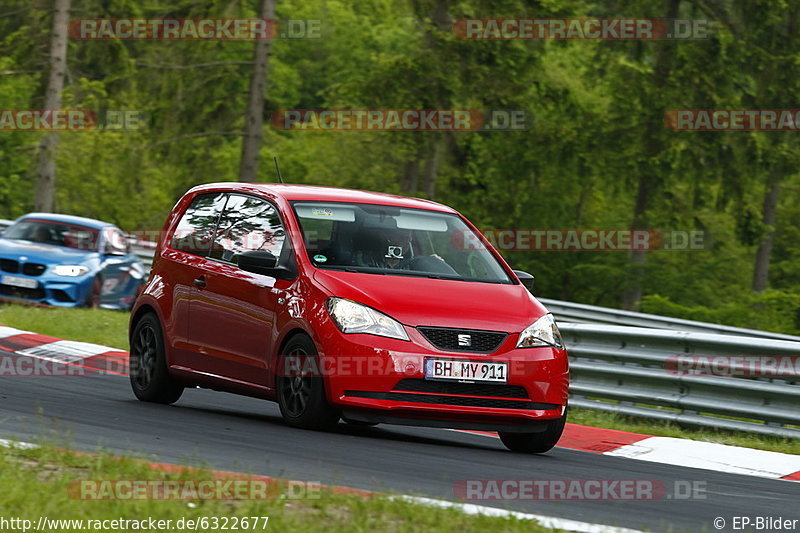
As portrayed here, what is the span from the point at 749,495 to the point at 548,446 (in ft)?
5.96

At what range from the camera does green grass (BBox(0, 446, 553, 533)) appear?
5.43 metres

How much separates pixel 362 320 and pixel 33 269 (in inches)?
482

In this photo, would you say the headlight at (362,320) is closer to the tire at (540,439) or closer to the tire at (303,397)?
the tire at (303,397)

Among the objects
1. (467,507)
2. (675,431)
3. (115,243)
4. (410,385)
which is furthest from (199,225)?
(115,243)

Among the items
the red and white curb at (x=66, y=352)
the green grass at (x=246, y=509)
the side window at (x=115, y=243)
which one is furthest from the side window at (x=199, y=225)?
the side window at (x=115, y=243)

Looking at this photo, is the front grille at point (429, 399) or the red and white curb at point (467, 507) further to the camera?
the front grille at point (429, 399)

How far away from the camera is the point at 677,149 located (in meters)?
35.2

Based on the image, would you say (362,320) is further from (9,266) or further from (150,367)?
(9,266)

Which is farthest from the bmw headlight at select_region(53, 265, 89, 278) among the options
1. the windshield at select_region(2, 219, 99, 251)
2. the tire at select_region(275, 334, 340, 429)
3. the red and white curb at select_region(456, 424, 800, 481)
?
the tire at select_region(275, 334, 340, 429)

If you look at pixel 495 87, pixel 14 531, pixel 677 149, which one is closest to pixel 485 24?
pixel 495 87

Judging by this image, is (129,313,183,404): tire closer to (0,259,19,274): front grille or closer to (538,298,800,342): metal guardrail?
(0,259,19,274): front grille

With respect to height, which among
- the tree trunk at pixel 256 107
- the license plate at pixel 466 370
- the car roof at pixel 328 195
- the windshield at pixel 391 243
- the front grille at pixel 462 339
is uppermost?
the tree trunk at pixel 256 107

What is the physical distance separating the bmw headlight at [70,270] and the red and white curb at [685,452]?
34.9 ft

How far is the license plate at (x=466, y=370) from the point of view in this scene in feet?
28.5
